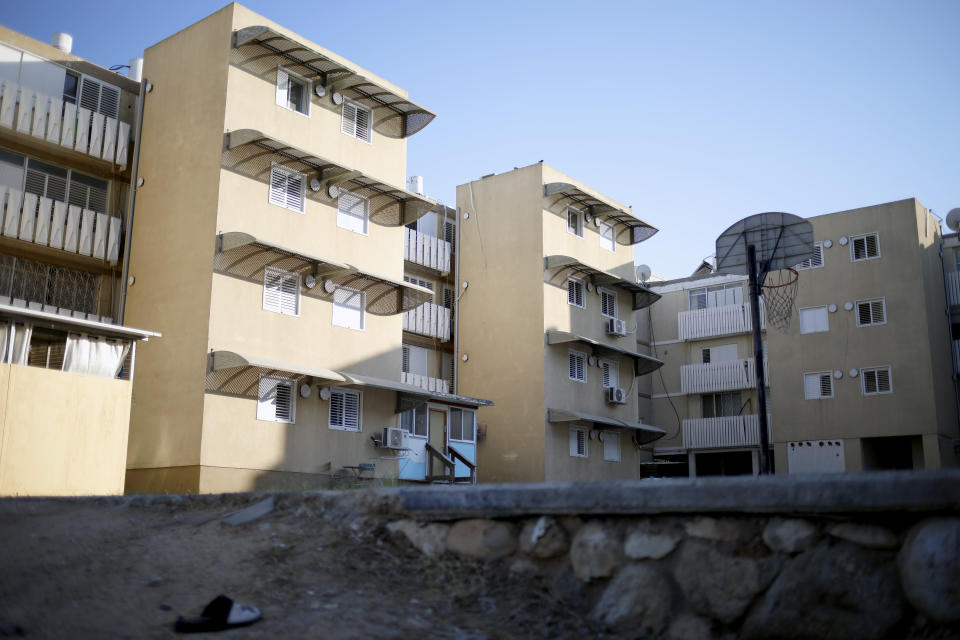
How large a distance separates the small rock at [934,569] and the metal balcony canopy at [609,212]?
105 ft

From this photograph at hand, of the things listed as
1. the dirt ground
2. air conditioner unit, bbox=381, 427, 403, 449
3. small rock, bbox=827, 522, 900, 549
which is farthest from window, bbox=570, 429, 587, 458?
small rock, bbox=827, 522, 900, 549

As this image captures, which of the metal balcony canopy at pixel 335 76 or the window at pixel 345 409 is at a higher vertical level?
the metal balcony canopy at pixel 335 76

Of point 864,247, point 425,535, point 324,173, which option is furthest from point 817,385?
point 425,535

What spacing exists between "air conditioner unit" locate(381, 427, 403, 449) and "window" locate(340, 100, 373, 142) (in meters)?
9.41

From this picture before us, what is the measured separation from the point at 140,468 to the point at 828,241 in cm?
2975

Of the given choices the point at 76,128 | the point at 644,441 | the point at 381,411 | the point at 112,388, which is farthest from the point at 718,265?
the point at 644,441

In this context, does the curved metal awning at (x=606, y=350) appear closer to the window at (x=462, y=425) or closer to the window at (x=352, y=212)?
the window at (x=462, y=425)

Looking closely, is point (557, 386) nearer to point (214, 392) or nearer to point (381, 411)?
point (381, 411)

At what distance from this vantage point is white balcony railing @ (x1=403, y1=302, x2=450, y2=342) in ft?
115

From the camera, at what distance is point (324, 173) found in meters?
27.9

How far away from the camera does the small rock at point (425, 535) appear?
22.1 ft

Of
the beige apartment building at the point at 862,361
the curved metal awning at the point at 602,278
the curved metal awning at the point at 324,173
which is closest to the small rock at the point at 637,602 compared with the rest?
the curved metal awning at the point at 324,173

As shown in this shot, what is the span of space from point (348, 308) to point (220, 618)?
23.3 meters

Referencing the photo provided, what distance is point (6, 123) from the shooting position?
950 inches
